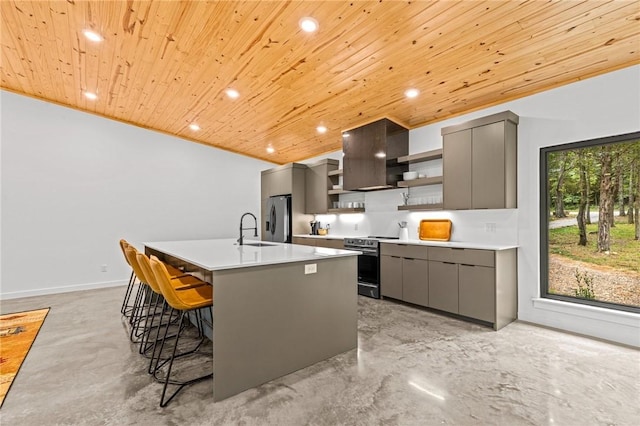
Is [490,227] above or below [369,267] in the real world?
above

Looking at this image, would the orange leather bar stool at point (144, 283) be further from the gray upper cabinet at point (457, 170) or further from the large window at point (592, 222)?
the large window at point (592, 222)

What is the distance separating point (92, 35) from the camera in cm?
301

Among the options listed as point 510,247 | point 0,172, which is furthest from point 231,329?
point 0,172

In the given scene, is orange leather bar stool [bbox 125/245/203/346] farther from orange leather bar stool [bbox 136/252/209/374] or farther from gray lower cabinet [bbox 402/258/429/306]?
gray lower cabinet [bbox 402/258/429/306]

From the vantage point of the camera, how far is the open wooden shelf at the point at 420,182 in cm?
406

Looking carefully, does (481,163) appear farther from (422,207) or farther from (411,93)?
(411,93)

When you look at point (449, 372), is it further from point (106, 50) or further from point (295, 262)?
point (106, 50)

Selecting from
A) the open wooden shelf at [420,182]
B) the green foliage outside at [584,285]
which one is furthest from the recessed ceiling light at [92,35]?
the green foliage outside at [584,285]

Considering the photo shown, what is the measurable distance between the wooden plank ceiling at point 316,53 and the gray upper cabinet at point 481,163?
16.1 inches

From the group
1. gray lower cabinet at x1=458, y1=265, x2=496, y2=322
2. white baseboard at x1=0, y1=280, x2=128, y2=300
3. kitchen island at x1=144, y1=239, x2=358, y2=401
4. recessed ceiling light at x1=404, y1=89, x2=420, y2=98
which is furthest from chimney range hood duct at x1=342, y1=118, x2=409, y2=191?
white baseboard at x1=0, y1=280, x2=128, y2=300

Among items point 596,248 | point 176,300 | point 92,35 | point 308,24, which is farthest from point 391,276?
point 92,35

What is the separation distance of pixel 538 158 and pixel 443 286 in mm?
1872

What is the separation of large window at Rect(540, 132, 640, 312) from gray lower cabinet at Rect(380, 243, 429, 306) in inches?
52.1

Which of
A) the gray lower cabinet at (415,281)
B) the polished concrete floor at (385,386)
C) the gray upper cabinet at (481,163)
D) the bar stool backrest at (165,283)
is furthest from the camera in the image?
the gray lower cabinet at (415,281)
